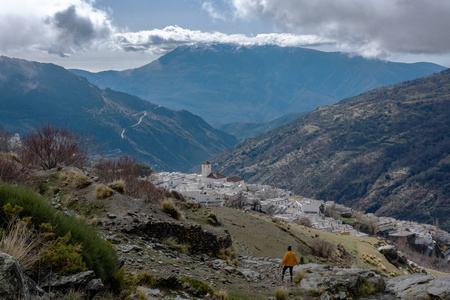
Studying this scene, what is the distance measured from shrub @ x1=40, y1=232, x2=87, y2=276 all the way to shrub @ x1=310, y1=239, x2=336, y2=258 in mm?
20556

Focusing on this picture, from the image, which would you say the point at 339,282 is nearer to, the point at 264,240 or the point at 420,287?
the point at 420,287

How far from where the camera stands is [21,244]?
13.7ft

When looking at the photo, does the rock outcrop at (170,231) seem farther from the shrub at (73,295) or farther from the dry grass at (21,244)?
the shrub at (73,295)

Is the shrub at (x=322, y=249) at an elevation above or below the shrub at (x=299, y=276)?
below

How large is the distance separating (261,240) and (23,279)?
59.3ft

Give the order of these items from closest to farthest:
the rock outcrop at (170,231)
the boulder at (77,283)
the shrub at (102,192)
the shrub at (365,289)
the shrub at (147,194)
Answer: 1. the boulder at (77,283)
2. the rock outcrop at (170,231)
3. the shrub at (365,289)
4. the shrub at (102,192)
5. the shrub at (147,194)

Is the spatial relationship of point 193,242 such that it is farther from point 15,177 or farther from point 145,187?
point 145,187

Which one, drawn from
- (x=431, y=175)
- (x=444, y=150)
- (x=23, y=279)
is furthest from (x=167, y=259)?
(x=444, y=150)

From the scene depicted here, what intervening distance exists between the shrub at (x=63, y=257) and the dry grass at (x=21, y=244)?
0.53ft

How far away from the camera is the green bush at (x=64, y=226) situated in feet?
16.8

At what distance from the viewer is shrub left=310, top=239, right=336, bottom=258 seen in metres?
23.3

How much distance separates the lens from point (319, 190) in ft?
471

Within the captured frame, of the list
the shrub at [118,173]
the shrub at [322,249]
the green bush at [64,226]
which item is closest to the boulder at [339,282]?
the green bush at [64,226]

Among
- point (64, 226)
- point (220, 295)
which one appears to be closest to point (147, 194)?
point (220, 295)
